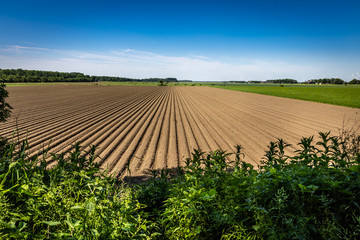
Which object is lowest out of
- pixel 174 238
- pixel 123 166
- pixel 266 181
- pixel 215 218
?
pixel 123 166

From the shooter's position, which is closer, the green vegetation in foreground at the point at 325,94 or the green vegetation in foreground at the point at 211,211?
the green vegetation in foreground at the point at 211,211

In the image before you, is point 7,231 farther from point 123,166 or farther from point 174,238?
point 123,166

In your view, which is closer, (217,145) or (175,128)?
(217,145)

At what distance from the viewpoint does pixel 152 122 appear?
46.5ft

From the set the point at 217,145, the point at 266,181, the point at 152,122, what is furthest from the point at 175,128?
the point at 266,181

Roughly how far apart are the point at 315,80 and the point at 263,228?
209 m

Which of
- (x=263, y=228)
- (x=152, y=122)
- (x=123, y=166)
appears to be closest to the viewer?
(x=263, y=228)

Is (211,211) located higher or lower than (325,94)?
lower

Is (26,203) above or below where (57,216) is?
above

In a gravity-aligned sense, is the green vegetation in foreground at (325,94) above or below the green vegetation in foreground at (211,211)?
above

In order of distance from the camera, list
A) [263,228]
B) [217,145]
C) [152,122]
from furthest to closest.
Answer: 1. [152,122]
2. [217,145]
3. [263,228]

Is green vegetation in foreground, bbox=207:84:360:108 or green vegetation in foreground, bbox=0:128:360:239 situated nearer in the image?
green vegetation in foreground, bbox=0:128:360:239

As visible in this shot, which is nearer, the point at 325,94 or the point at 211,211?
the point at 211,211

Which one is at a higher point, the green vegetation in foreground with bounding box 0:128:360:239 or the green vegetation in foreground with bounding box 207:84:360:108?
the green vegetation in foreground with bounding box 207:84:360:108
